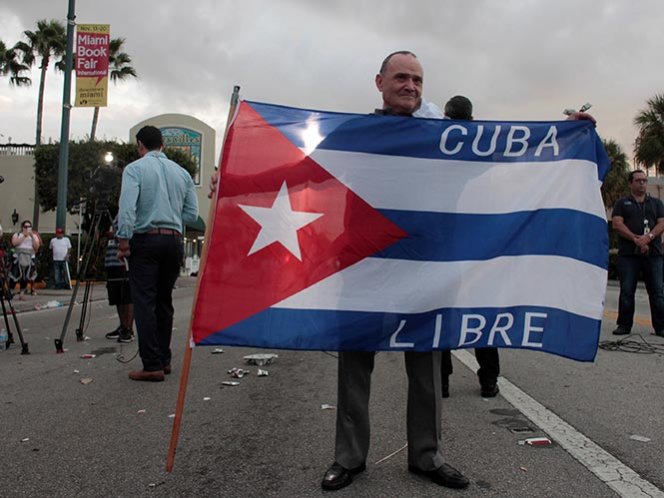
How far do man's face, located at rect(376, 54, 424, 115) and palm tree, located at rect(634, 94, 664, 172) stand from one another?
91.5ft

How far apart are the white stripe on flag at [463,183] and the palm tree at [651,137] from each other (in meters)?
27.5

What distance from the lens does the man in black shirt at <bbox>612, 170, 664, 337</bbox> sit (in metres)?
7.59

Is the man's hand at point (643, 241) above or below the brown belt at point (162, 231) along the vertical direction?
above

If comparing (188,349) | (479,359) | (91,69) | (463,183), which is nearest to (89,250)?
(479,359)

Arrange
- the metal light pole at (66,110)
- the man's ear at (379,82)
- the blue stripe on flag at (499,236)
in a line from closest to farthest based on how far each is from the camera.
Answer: the blue stripe on flag at (499,236)
the man's ear at (379,82)
the metal light pole at (66,110)

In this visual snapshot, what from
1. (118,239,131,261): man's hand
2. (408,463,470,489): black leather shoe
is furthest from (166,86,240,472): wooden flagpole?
(118,239,131,261): man's hand

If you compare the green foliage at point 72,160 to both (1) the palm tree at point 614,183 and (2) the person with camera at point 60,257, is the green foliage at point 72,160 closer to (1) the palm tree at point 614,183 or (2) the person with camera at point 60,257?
(2) the person with camera at point 60,257

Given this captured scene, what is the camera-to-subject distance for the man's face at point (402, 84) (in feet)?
9.70

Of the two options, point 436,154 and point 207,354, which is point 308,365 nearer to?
point 207,354

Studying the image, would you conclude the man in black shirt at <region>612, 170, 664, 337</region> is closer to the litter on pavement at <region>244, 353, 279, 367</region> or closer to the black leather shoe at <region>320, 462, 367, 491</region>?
the litter on pavement at <region>244, 353, 279, 367</region>

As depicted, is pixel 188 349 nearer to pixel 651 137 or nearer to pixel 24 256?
pixel 24 256

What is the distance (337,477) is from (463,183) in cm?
156

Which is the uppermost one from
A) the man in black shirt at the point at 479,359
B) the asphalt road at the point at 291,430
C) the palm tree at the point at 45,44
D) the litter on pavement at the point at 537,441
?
the palm tree at the point at 45,44

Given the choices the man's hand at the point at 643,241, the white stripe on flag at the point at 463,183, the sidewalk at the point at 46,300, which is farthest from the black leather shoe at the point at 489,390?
the sidewalk at the point at 46,300
